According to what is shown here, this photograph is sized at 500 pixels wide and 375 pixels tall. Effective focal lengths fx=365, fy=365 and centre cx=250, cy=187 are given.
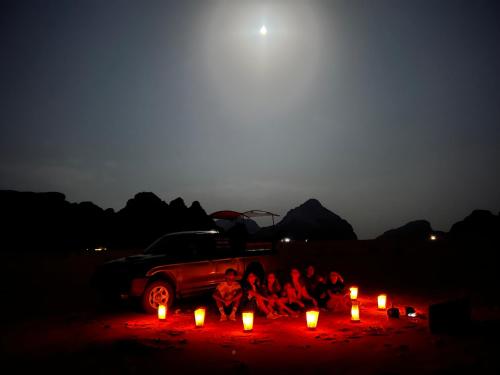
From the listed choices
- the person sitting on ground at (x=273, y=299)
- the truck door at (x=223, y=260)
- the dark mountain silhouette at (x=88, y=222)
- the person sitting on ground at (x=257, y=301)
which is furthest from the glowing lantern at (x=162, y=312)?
the dark mountain silhouette at (x=88, y=222)

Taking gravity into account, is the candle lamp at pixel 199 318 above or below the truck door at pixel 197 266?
below

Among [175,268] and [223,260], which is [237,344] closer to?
[175,268]

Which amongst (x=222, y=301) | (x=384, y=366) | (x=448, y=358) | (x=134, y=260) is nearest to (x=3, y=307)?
(x=134, y=260)

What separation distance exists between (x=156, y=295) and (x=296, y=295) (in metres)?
3.42

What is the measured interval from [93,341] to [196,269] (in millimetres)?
3380

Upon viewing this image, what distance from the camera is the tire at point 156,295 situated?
8.68 m

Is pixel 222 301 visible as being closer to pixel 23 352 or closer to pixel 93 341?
pixel 93 341

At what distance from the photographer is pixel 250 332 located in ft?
23.2

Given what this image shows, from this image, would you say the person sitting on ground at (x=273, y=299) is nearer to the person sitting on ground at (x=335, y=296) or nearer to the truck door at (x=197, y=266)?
the person sitting on ground at (x=335, y=296)

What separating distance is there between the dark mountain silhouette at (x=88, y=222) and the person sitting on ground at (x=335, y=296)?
64841mm

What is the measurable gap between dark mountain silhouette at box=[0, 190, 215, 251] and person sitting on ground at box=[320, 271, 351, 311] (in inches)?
2553

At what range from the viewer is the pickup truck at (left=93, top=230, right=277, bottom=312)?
866 centimetres

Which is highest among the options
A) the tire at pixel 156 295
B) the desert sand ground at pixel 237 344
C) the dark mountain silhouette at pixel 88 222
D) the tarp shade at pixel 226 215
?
the dark mountain silhouette at pixel 88 222

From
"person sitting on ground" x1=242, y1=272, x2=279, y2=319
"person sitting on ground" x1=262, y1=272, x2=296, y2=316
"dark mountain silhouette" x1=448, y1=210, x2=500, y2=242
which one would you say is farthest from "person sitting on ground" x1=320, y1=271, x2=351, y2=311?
"dark mountain silhouette" x1=448, y1=210, x2=500, y2=242
